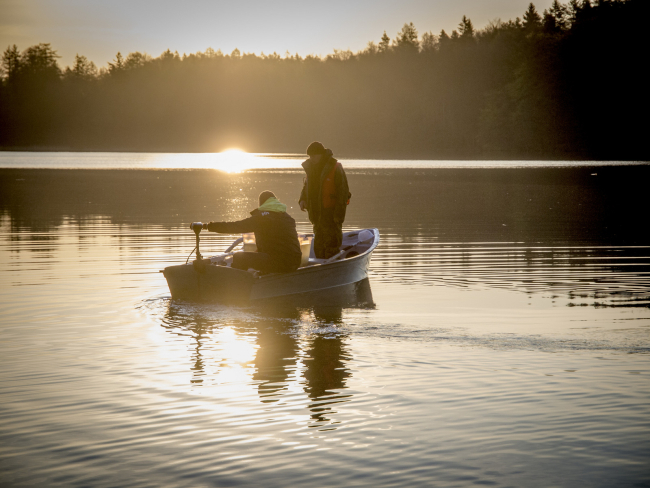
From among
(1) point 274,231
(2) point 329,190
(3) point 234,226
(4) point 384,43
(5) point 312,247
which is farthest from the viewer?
(4) point 384,43

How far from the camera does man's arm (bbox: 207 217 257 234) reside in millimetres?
9820

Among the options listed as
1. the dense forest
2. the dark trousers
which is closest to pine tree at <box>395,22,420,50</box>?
the dense forest

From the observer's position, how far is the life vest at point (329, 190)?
11.6m

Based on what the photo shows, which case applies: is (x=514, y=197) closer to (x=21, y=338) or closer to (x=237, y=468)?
(x=21, y=338)

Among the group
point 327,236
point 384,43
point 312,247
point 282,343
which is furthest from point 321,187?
point 384,43

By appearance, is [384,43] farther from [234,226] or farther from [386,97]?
[234,226]

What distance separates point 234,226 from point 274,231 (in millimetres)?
546

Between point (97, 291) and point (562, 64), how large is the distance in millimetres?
82669

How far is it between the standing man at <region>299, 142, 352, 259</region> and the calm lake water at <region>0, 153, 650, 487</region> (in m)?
1.22

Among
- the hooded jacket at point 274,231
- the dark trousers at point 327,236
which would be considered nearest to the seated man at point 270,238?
the hooded jacket at point 274,231

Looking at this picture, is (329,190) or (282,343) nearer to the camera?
(282,343)

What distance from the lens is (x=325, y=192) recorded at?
11648 mm

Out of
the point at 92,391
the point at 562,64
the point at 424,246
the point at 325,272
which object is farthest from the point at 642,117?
the point at 92,391

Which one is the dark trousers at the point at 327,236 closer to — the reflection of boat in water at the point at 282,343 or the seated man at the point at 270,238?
the reflection of boat in water at the point at 282,343
